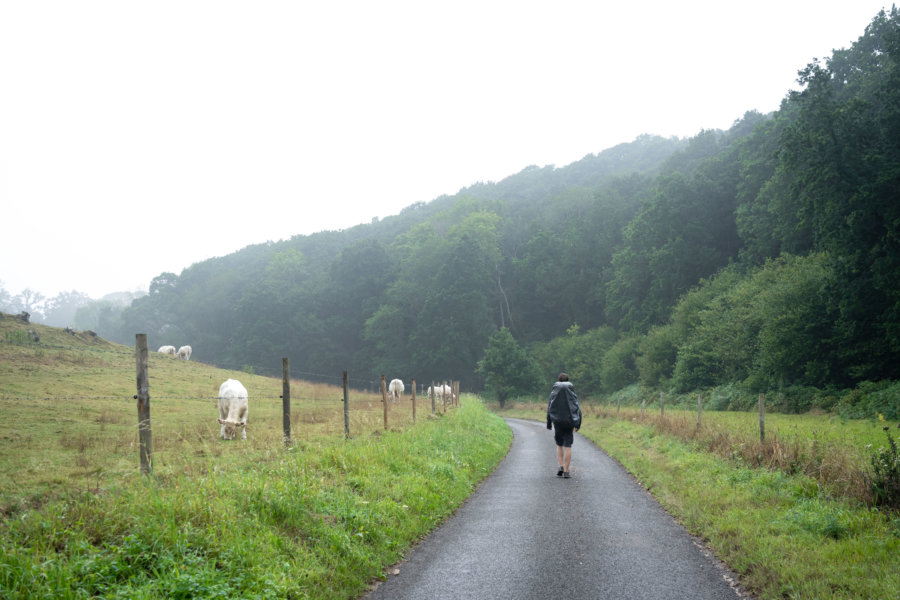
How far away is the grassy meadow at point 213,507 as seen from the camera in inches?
186

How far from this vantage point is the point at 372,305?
8531 cm

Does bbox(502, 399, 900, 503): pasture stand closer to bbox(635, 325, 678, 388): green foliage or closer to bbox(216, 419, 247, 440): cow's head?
bbox(216, 419, 247, 440): cow's head

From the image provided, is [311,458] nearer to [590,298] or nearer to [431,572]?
[431,572]

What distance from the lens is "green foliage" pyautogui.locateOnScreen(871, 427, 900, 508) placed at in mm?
7527

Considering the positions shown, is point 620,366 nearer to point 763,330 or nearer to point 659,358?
point 659,358

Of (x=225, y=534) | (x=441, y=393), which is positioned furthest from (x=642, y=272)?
(x=225, y=534)

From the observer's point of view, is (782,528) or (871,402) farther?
(871,402)

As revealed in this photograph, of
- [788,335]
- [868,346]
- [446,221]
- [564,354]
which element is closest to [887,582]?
[868,346]

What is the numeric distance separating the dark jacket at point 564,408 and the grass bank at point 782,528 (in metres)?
2.01

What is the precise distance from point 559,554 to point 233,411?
492 inches

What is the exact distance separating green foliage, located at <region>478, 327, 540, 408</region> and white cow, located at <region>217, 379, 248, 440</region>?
40861mm

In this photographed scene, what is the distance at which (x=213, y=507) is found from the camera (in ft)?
19.7

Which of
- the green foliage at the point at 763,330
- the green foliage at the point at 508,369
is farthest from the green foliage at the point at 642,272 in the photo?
the green foliage at the point at 508,369

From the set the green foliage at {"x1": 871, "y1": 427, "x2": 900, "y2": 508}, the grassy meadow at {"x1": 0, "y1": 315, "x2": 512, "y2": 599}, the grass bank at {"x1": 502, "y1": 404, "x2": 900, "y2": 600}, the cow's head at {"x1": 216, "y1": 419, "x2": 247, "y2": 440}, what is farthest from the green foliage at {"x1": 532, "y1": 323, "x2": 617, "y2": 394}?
the green foliage at {"x1": 871, "y1": 427, "x2": 900, "y2": 508}
